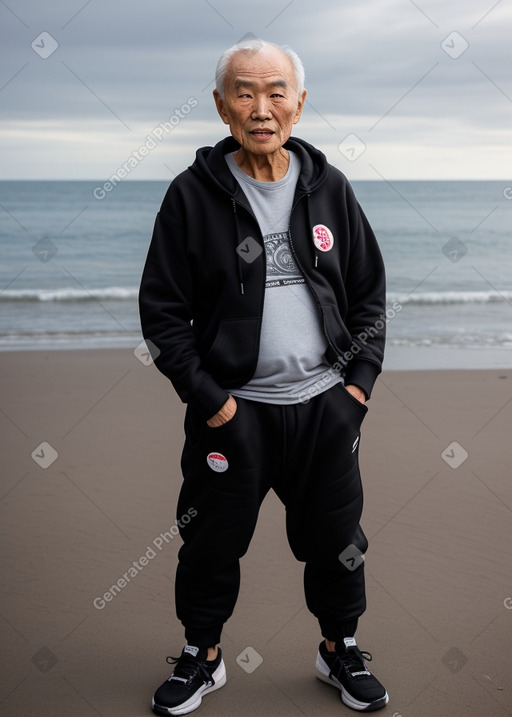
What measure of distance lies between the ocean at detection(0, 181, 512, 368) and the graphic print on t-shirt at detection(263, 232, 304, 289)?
564 centimetres

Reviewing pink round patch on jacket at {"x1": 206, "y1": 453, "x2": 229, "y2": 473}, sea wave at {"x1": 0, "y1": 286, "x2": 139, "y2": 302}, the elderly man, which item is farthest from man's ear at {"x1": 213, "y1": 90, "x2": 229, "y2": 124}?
sea wave at {"x1": 0, "y1": 286, "x2": 139, "y2": 302}

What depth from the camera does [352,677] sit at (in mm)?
2922

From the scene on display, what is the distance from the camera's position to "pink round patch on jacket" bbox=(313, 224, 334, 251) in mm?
2598

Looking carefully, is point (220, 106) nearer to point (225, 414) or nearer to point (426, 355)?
point (225, 414)

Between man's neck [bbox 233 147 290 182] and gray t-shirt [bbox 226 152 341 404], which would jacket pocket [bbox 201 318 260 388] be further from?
man's neck [bbox 233 147 290 182]

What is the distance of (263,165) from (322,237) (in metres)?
0.26

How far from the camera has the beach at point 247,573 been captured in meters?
3.00

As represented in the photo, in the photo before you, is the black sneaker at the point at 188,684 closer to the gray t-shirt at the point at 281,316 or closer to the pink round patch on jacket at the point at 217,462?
the pink round patch on jacket at the point at 217,462

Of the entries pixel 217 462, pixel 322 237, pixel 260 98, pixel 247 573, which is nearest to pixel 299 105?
pixel 260 98

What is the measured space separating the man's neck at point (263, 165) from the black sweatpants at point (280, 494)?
638 mm

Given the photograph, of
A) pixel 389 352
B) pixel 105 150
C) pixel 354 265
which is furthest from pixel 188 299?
pixel 105 150

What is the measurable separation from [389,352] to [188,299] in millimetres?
6493

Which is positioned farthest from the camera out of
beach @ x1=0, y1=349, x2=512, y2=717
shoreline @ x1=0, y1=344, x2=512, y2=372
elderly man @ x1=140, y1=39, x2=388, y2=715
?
shoreline @ x1=0, y1=344, x2=512, y2=372

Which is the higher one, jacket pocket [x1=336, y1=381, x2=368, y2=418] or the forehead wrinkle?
the forehead wrinkle
